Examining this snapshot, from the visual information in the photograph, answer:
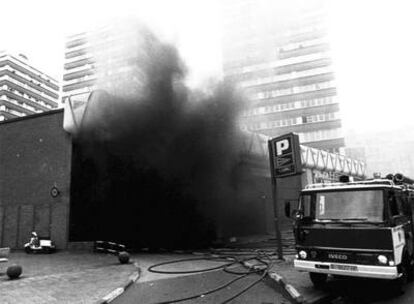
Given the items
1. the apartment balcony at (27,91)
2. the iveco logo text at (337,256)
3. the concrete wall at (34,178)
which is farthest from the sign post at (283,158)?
the apartment balcony at (27,91)

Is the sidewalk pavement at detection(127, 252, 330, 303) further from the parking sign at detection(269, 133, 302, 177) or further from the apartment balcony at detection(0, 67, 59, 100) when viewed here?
the apartment balcony at detection(0, 67, 59, 100)

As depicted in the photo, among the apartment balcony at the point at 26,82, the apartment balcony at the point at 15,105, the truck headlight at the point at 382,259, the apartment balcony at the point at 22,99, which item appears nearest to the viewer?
the truck headlight at the point at 382,259

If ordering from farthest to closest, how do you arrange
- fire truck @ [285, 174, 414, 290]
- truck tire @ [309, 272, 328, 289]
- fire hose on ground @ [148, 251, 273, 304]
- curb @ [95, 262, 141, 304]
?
truck tire @ [309, 272, 328, 289] < fire hose on ground @ [148, 251, 273, 304] < curb @ [95, 262, 141, 304] < fire truck @ [285, 174, 414, 290]

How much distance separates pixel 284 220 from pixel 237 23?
64.5 feet

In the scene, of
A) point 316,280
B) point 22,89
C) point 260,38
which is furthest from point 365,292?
point 22,89

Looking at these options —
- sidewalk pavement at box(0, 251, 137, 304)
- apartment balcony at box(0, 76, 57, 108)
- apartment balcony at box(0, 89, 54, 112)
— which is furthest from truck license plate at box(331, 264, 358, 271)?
apartment balcony at box(0, 76, 57, 108)

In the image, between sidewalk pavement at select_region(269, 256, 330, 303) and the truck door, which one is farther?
the truck door

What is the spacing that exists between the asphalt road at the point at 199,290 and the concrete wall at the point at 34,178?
10.6 m

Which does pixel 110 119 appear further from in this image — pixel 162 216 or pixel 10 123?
pixel 10 123

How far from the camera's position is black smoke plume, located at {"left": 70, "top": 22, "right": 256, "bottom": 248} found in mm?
17391

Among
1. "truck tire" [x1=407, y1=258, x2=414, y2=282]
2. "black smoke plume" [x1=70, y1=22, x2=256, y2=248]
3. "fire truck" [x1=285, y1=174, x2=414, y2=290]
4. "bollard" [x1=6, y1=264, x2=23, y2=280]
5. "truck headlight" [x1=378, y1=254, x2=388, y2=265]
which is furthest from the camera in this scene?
"black smoke plume" [x1=70, y1=22, x2=256, y2=248]

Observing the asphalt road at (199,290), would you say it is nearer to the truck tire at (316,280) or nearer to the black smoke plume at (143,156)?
the truck tire at (316,280)

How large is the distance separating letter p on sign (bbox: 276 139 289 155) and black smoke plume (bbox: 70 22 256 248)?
290 inches

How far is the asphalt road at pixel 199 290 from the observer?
6848mm
